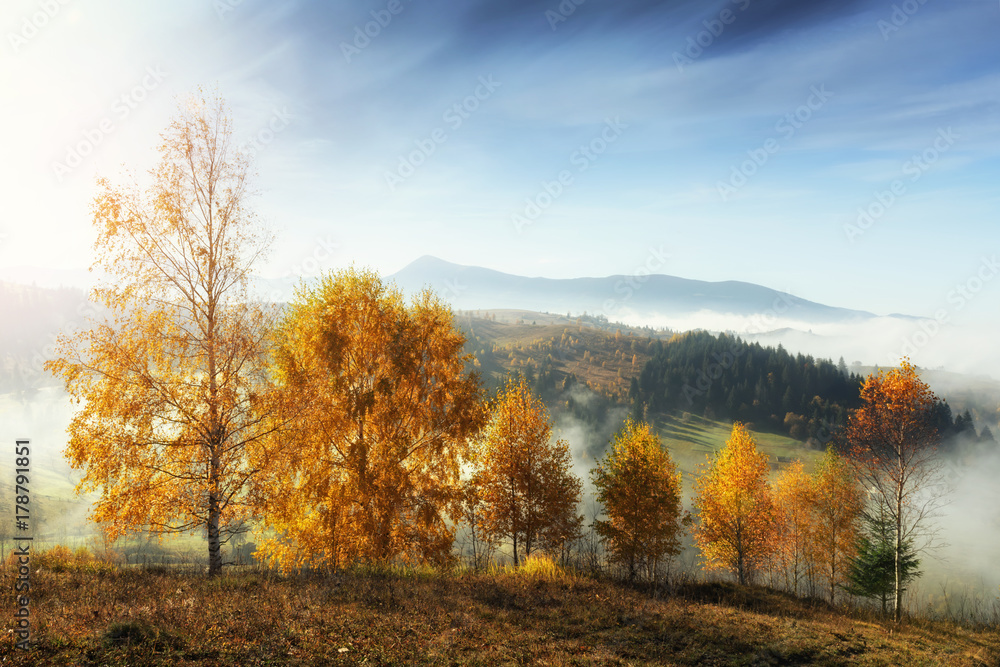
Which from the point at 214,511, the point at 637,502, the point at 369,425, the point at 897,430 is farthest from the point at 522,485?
the point at 897,430

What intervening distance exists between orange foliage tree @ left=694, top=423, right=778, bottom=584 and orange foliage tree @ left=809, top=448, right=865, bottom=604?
Result: 5005 millimetres

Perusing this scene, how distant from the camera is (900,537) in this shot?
27812 mm

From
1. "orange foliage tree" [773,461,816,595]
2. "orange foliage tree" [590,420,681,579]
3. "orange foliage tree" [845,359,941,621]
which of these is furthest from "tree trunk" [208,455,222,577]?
"orange foliage tree" [773,461,816,595]

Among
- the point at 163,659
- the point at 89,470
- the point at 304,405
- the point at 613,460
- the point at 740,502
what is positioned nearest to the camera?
the point at 163,659

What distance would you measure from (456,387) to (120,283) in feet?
38.2

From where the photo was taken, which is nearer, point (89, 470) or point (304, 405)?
point (89, 470)

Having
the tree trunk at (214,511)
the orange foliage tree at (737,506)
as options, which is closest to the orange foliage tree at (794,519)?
the orange foliage tree at (737,506)

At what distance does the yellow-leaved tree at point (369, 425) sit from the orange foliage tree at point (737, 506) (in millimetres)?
38457

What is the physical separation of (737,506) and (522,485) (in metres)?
28.9

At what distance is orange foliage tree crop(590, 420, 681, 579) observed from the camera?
39562 millimetres

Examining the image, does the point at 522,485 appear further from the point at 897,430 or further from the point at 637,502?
the point at 897,430

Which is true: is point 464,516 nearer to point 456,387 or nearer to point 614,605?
point 456,387

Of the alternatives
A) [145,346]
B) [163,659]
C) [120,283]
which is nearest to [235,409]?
[145,346]

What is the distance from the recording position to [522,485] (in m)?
32.4
